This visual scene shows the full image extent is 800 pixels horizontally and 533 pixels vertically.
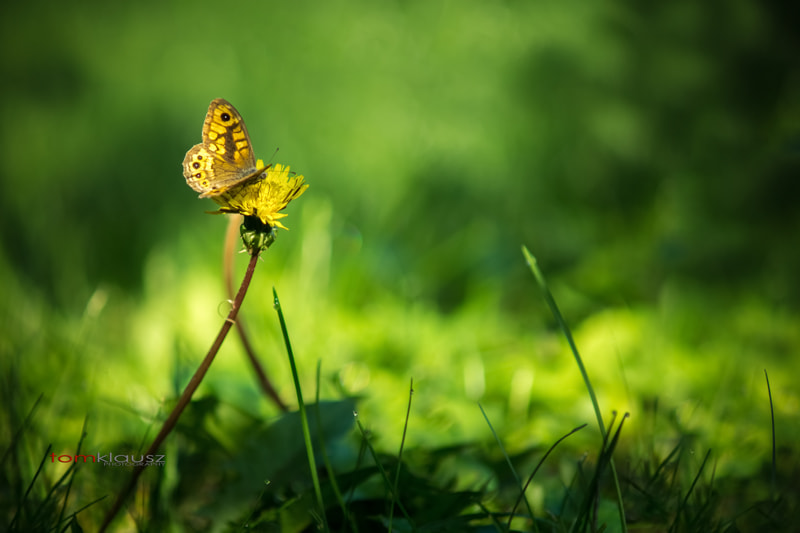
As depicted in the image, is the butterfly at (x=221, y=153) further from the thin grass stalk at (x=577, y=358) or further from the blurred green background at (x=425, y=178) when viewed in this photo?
the blurred green background at (x=425, y=178)

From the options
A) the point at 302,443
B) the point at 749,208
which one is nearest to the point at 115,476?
the point at 302,443

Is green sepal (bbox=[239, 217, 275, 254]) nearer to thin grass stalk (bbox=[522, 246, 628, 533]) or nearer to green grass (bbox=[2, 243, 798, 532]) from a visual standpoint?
green grass (bbox=[2, 243, 798, 532])

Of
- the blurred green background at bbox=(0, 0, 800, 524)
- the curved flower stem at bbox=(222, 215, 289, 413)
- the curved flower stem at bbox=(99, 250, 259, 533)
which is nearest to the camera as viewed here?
the curved flower stem at bbox=(99, 250, 259, 533)

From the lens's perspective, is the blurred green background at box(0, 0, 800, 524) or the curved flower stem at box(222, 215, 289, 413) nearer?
the curved flower stem at box(222, 215, 289, 413)

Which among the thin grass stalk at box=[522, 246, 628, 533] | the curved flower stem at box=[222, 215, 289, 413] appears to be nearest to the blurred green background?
the curved flower stem at box=[222, 215, 289, 413]

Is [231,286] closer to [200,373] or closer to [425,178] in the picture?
[200,373]

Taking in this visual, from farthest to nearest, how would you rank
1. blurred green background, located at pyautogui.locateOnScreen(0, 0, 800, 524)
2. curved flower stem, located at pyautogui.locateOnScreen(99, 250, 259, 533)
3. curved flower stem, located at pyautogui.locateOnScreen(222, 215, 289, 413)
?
blurred green background, located at pyautogui.locateOnScreen(0, 0, 800, 524)
curved flower stem, located at pyautogui.locateOnScreen(222, 215, 289, 413)
curved flower stem, located at pyautogui.locateOnScreen(99, 250, 259, 533)

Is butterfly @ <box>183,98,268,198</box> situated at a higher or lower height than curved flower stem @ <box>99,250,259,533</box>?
higher
